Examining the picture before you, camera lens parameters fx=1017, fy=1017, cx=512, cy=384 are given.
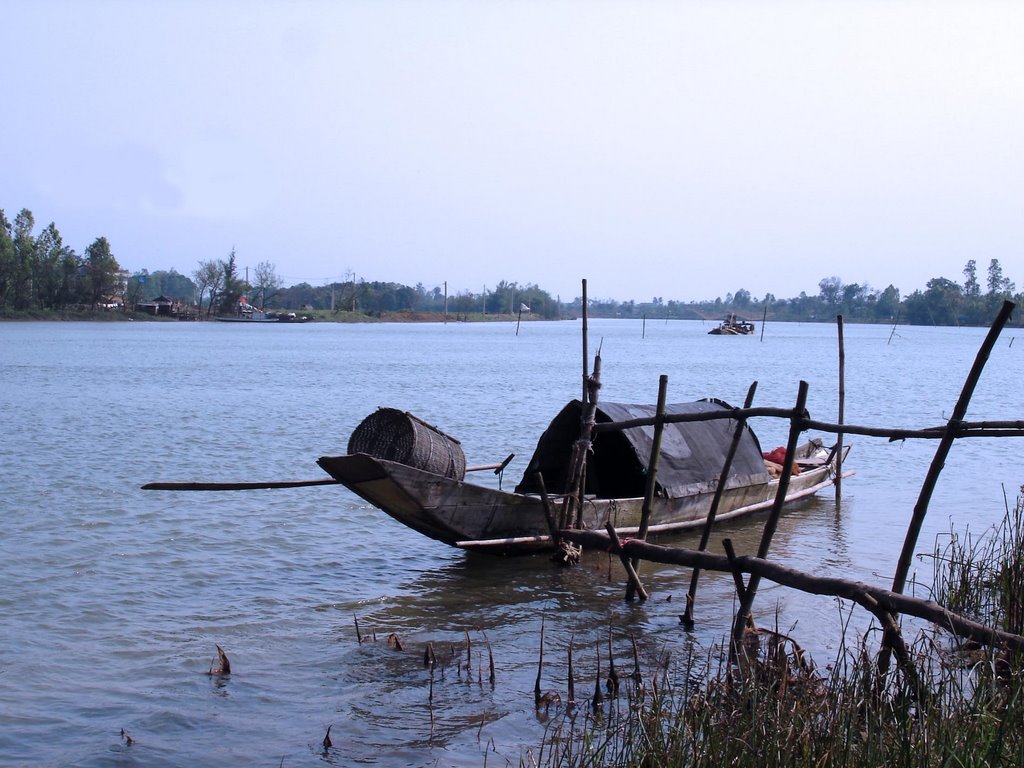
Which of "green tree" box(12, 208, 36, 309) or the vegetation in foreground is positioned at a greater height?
"green tree" box(12, 208, 36, 309)

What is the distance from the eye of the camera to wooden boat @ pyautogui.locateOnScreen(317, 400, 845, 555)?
8.23 m

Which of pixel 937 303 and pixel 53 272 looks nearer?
pixel 53 272

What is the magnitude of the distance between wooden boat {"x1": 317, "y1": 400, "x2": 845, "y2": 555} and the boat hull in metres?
0.01

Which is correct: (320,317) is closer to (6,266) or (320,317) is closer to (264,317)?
(264,317)

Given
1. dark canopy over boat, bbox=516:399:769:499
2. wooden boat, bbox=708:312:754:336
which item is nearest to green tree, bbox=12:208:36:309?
wooden boat, bbox=708:312:754:336

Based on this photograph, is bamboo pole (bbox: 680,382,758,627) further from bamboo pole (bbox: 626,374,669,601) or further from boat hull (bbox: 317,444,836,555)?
boat hull (bbox: 317,444,836,555)

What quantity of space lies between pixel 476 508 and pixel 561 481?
1702 mm

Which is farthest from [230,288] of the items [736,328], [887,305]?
[887,305]

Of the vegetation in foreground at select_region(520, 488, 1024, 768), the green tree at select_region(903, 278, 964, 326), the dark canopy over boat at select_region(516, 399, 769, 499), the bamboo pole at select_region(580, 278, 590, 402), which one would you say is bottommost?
the vegetation in foreground at select_region(520, 488, 1024, 768)

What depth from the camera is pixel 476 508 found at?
8.69 metres

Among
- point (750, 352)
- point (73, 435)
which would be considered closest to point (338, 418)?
point (73, 435)

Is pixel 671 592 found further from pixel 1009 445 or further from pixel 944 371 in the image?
pixel 944 371

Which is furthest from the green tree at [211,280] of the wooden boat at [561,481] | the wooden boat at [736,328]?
the wooden boat at [561,481]

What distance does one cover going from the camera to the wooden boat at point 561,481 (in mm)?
8227
